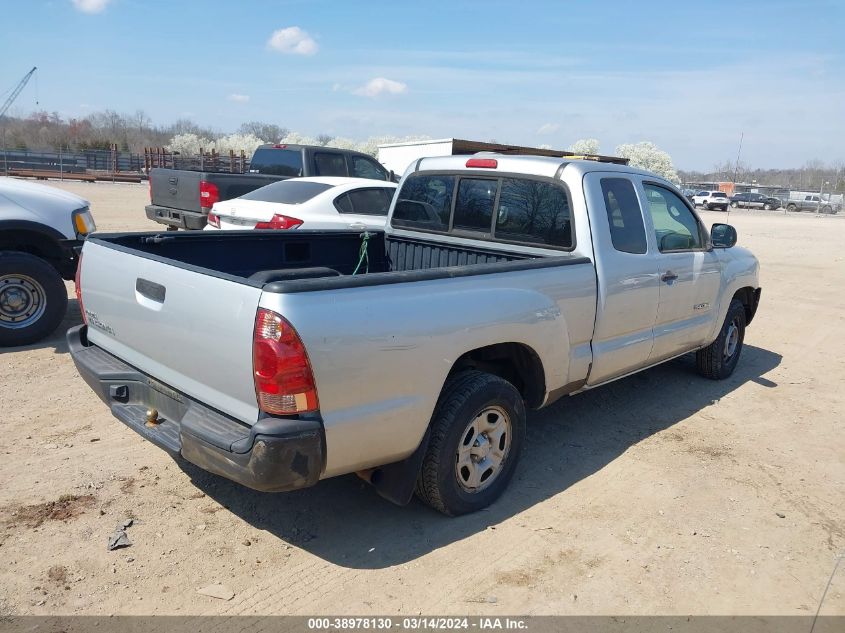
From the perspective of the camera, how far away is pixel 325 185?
903 centimetres

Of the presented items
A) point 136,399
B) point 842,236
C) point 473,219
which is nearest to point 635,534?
point 473,219

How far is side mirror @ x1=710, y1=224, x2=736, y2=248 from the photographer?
18.2 ft

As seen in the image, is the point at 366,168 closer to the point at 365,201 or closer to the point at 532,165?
the point at 365,201

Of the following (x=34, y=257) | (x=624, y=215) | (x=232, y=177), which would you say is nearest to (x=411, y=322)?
(x=624, y=215)

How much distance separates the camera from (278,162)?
41.1 ft

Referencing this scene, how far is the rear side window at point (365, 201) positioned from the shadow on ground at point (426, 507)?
450 centimetres

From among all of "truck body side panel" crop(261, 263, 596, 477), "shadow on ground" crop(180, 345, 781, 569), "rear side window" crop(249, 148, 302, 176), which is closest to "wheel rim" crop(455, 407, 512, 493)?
"shadow on ground" crop(180, 345, 781, 569)

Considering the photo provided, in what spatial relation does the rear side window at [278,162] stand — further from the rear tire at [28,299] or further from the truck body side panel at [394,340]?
the truck body side panel at [394,340]

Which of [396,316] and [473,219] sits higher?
[473,219]

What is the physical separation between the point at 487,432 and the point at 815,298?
9774 millimetres

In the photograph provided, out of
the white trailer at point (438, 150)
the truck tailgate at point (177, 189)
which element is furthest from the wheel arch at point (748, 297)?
the white trailer at point (438, 150)

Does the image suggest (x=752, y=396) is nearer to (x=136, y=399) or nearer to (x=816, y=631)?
(x=816, y=631)

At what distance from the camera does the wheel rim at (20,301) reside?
20.0 ft

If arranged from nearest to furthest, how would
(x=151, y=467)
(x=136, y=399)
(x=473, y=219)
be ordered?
(x=136, y=399)
(x=151, y=467)
(x=473, y=219)
